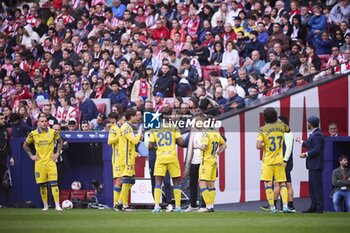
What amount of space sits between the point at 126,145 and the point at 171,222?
4.07 metres

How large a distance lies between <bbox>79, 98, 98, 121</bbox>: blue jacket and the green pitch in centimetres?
577

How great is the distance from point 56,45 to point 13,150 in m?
6.40

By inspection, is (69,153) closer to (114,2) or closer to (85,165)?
(85,165)

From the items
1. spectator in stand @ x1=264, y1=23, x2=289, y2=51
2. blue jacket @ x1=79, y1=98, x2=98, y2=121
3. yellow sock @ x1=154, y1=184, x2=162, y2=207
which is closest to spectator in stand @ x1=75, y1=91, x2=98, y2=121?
blue jacket @ x1=79, y1=98, x2=98, y2=121

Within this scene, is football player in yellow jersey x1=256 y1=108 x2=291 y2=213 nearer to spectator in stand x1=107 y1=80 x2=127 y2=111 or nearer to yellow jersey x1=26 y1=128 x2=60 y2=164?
yellow jersey x1=26 y1=128 x2=60 y2=164

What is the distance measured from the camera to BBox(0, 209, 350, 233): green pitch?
49.3 feet

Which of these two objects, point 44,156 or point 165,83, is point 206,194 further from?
point 165,83

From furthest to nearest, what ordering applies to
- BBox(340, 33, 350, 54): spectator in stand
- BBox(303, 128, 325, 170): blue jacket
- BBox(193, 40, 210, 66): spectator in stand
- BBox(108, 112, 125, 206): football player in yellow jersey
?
BBox(193, 40, 210, 66): spectator in stand, BBox(340, 33, 350, 54): spectator in stand, BBox(108, 112, 125, 206): football player in yellow jersey, BBox(303, 128, 325, 170): blue jacket

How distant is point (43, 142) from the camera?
20.9 metres

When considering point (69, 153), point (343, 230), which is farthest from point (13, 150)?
point (343, 230)

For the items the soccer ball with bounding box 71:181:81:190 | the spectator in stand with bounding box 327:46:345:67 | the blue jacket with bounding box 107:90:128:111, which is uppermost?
the spectator in stand with bounding box 327:46:345:67

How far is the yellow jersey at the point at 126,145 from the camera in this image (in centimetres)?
2008

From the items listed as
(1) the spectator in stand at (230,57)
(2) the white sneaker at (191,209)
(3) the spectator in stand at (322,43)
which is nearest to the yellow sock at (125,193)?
(2) the white sneaker at (191,209)

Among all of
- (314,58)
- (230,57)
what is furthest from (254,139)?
(230,57)
